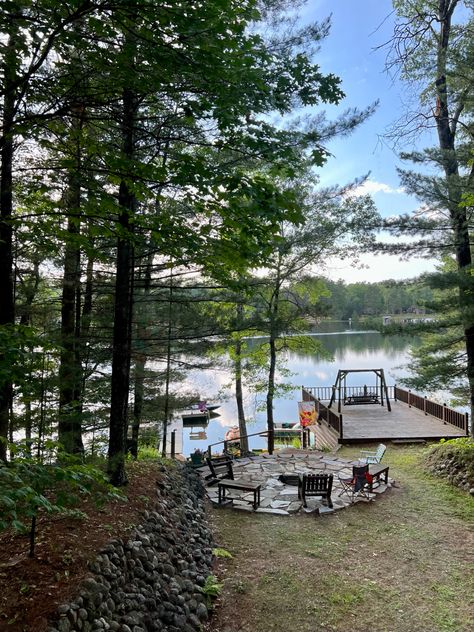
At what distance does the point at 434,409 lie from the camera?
1229 cm

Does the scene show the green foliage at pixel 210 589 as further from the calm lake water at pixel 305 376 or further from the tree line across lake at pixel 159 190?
the calm lake water at pixel 305 376

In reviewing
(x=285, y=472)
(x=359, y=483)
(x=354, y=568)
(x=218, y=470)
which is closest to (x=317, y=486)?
(x=359, y=483)

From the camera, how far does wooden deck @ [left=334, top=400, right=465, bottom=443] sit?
10.6 m

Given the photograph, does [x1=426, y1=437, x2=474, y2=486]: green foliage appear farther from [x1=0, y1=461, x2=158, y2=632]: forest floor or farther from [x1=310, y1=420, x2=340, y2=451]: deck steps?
[x1=0, y1=461, x2=158, y2=632]: forest floor

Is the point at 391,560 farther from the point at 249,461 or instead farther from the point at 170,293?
the point at 170,293

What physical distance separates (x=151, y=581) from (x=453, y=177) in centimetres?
750

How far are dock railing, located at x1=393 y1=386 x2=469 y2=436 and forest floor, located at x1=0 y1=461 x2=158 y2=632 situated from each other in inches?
380

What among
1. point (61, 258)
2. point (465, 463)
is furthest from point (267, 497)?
point (61, 258)

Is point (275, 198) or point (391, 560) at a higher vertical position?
point (275, 198)

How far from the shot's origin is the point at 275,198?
2523 mm

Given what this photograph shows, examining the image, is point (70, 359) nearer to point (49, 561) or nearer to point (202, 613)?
point (49, 561)

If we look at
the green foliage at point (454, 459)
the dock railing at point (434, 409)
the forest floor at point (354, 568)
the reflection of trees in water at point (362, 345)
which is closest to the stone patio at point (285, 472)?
the forest floor at point (354, 568)

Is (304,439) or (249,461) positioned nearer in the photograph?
(249,461)

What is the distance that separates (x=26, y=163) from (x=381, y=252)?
6.78m
